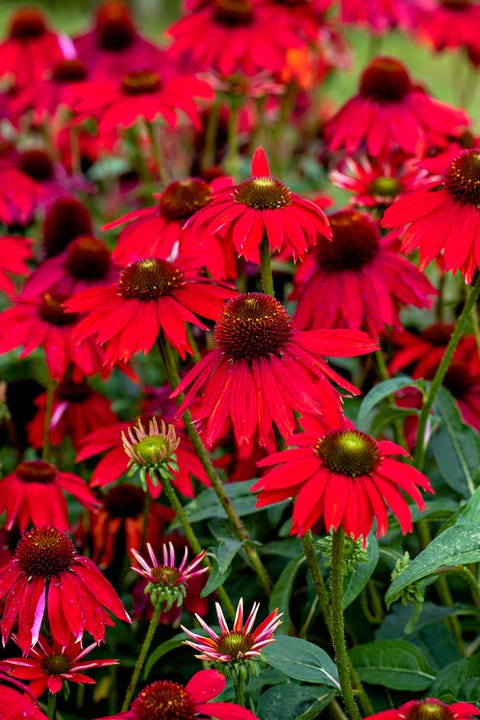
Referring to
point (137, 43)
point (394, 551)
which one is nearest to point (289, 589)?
point (394, 551)

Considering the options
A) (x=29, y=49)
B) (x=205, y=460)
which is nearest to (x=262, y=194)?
(x=205, y=460)

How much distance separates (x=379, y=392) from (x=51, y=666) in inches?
17.8

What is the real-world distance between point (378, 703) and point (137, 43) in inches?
58.3

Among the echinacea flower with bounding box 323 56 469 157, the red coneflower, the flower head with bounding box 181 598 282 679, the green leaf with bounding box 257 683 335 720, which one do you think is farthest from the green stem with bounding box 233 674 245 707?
the echinacea flower with bounding box 323 56 469 157

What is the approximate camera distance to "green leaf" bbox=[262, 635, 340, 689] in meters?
0.99

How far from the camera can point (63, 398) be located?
152 centimetres

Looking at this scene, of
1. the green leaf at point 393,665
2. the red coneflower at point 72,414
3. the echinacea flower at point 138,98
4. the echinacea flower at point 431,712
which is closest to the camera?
the echinacea flower at point 431,712

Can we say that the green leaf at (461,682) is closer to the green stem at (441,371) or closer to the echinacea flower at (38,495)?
the green stem at (441,371)

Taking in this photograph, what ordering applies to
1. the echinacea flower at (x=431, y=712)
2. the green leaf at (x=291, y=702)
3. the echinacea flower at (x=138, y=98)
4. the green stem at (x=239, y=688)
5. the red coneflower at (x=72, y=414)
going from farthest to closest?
the echinacea flower at (x=138, y=98) < the red coneflower at (x=72, y=414) < the green leaf at (x=291, y=702) < the green stem at (x=239, y=688) < the echinacea flower at (x=431, y=712)

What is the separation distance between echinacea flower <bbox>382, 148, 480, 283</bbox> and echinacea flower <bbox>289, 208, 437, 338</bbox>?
0.56 feet

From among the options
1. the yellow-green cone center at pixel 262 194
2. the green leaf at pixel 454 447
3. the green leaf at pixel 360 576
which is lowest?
the green leaf at pixel 454 447

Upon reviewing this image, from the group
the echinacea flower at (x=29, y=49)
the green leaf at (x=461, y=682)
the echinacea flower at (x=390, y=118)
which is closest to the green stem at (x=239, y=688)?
the green leaf at (x=461, y=682)

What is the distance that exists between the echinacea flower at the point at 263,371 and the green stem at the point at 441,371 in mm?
119

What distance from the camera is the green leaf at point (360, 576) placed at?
1.05 meters
